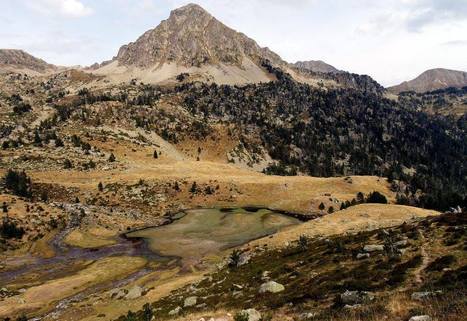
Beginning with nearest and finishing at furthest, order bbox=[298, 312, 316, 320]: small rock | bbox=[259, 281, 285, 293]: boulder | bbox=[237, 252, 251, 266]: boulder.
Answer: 1. bbox=[298, 312, 316, 320]: small rock
2. bbox=[259, 281, 285, 293]: boulder
3. bbox=[237, 252, 251, 266]: boulder

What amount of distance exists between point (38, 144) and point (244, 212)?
388 feet

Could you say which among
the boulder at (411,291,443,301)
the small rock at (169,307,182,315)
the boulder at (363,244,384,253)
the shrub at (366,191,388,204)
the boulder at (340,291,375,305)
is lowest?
the shrub at (366,191,388,204)

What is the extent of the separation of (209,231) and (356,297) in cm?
8041

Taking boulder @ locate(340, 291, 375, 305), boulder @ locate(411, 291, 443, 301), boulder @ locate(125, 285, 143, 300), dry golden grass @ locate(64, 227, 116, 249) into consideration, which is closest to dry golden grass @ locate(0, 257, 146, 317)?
boulder @ locate(125, 285, 143, 300)

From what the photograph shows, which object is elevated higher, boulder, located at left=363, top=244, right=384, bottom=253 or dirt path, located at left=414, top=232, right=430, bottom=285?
dirt path, located at left=414, top=232, right=430, bottom=285

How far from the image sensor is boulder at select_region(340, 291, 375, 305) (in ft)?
84.2

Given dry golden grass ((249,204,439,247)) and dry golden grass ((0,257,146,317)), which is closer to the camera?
dry golden grass ((0,257,146,317))

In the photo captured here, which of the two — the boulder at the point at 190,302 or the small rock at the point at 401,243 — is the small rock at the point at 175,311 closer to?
the boulder at the point at 190,302

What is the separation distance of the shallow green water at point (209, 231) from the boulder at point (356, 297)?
56.0 m

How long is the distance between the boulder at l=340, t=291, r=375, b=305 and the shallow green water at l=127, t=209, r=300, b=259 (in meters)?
56.0

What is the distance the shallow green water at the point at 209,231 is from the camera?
294 feet

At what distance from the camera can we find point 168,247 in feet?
302

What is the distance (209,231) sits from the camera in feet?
346

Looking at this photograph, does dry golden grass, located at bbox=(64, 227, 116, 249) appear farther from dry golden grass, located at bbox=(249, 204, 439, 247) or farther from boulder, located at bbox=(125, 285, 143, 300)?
boulder, located at bbox=(125, 285, 143, 300)
